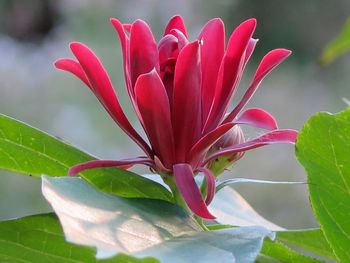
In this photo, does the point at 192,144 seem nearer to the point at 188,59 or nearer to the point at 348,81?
the point at 188,59

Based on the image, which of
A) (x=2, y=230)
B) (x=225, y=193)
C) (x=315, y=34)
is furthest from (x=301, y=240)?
(x=315, y=34)

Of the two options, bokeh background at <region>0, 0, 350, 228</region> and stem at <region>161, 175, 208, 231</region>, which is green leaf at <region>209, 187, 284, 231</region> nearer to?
stem at <region>161, 175, 208, 231</region>

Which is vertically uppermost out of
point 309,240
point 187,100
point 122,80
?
point 187,100

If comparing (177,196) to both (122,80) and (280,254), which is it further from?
(122,80)

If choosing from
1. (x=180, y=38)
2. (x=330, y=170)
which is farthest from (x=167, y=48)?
(x=330, y=170)

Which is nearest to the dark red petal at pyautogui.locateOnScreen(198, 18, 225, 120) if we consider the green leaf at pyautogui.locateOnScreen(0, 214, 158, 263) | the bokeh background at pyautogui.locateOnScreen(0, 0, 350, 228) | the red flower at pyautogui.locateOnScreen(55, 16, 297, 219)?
the red flower at pyautogui.locateOnScreen(55, 16, 297, 219)
